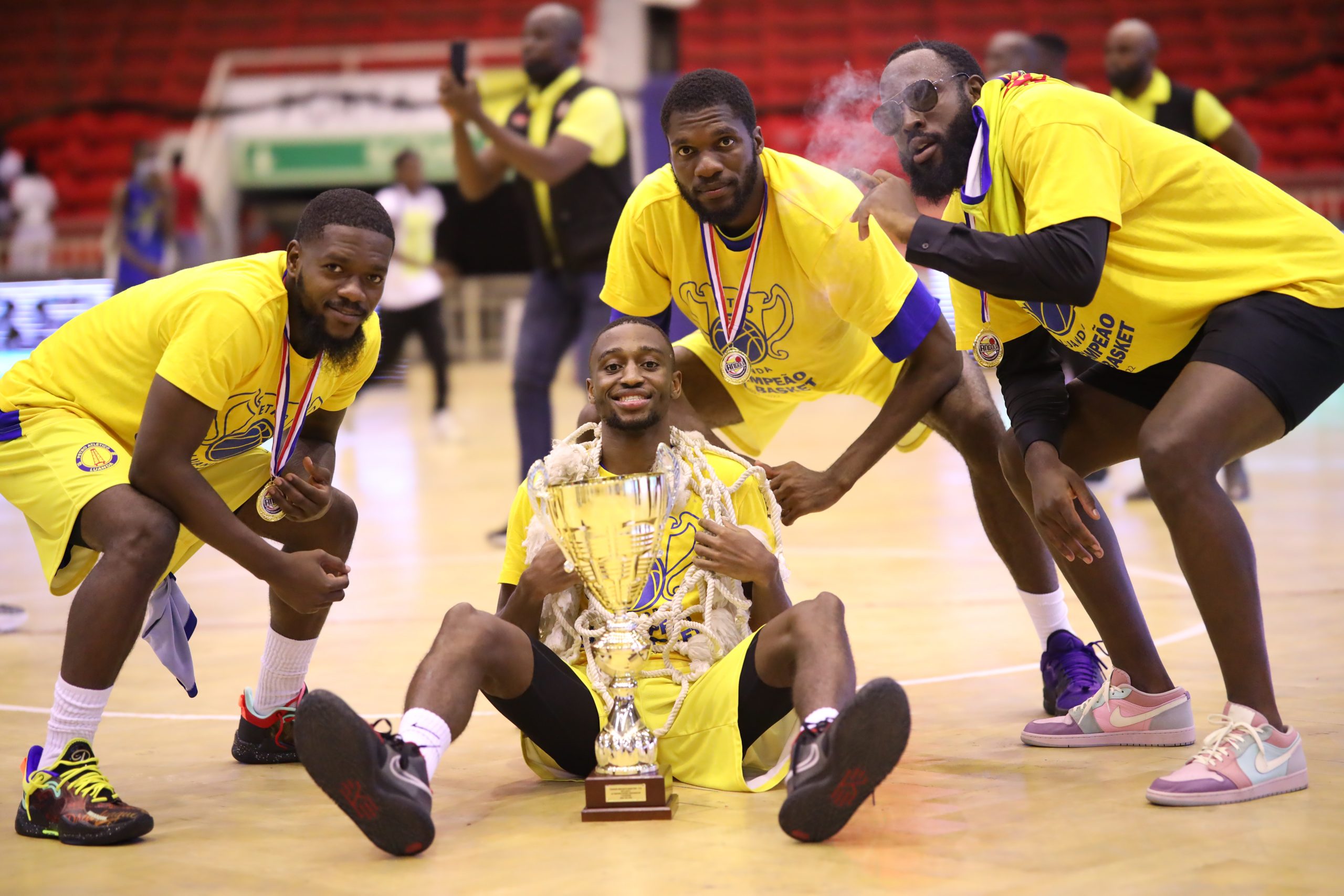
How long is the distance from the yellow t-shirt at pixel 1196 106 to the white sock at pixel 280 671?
484cm

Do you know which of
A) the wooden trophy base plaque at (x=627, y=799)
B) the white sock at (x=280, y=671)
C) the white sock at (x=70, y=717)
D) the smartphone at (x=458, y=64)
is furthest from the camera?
the smartphone at (x=458, y=64)

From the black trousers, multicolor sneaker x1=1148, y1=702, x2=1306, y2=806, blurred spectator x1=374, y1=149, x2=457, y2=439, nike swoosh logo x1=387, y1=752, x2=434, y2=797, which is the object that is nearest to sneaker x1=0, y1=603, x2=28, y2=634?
nike swoosh logo x1=387, y1=752, x2=434, y2=797

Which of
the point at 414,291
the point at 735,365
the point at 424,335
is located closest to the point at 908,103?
the point at 735,365

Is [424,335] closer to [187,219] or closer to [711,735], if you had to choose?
[187,219]

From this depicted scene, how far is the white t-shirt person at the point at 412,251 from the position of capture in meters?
11.0

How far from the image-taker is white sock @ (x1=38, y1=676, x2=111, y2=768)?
2936 mm

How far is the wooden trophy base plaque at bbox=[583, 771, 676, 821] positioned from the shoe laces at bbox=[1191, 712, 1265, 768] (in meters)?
1.08

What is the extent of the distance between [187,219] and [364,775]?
14474 mm

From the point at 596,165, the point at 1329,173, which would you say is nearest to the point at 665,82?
the point at 596,165

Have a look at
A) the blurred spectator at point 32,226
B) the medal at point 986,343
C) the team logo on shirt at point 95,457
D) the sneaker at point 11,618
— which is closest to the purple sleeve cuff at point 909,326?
the medal at point 986,343

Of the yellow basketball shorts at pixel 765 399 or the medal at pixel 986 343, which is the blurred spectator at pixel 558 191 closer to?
the yellow basketball shorts at pixel 765 399

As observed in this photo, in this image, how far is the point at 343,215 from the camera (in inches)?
128

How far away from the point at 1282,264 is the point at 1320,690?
1289 mm

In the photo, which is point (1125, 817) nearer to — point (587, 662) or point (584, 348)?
point (587, 662)
